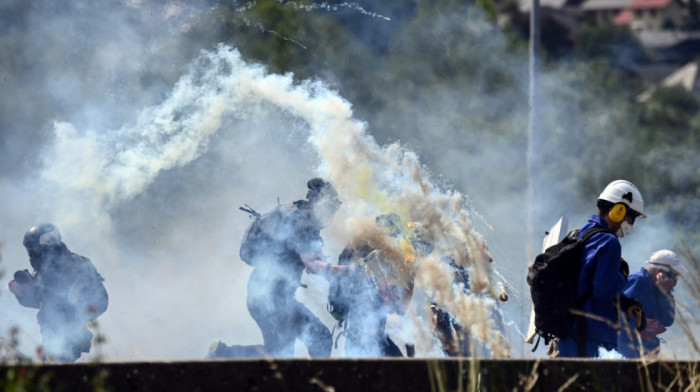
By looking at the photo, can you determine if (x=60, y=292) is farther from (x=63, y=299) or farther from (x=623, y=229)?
(x=623, y=229)

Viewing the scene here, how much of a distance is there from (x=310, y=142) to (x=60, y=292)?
3071 mm

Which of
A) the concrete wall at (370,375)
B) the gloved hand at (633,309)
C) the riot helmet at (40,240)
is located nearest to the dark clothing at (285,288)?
the riot helmet at (40,240)

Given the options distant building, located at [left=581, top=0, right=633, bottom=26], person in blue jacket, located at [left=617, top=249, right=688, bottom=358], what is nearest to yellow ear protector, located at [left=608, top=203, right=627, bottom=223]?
person in blue jacket, located at [left=617, top=249, right=688, bottom=358]

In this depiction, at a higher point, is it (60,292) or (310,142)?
(310,142)

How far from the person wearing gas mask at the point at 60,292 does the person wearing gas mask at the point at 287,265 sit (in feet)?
3.76

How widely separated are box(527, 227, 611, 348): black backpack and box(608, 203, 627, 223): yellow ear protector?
14 centimetres

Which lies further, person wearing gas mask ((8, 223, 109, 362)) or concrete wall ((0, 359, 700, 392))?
person wearing gas mask ((8, 223, 109, 362))

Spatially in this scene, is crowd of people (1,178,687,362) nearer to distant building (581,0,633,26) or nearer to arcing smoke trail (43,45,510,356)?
arcing smoke trail (43,45,510,356)

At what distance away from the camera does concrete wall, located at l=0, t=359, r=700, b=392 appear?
4.07m

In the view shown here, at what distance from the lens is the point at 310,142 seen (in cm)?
997

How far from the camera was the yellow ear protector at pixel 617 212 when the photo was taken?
5810mm

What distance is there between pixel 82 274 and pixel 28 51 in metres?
6.00

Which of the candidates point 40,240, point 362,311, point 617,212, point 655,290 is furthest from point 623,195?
point 40,240

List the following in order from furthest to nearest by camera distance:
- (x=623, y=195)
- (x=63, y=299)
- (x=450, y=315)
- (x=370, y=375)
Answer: (x=450, y=315), (x=63, y=299), (x=623, y=195), (x=370, y=375)
